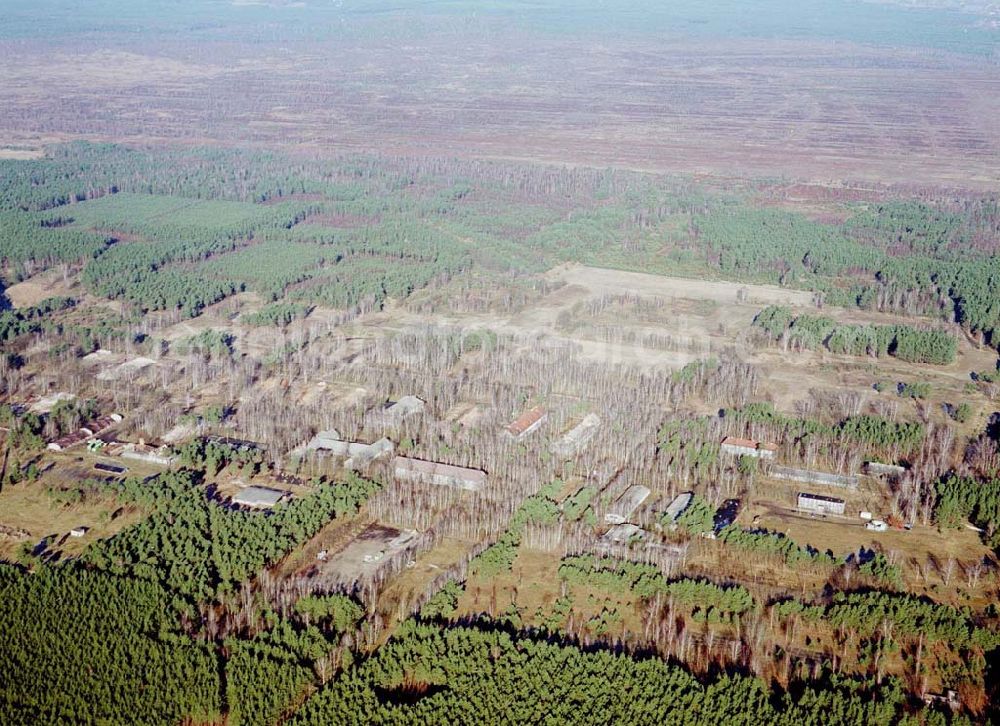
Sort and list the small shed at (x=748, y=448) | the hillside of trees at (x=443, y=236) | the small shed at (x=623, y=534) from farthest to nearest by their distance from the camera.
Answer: the hillside of trees at (x=443, y=236), the small shed at (x=748, y=448), the small shed at (x=623, y=534)

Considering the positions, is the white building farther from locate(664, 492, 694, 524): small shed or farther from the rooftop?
locate(664, 492, 694, 524): small shed

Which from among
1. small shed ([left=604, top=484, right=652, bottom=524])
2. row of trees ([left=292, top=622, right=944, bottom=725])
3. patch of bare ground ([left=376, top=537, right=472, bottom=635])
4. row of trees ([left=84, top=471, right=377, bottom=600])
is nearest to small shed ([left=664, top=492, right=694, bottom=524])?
small shed ([left=604, top=484, right=652, bottom=524])

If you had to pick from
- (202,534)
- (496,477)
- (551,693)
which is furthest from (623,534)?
(202,534)

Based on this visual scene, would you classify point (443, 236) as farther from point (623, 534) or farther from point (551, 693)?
point (551, 693)

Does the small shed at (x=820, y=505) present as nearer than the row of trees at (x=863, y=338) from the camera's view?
Yes

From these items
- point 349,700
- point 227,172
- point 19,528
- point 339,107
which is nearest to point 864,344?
point 349,700

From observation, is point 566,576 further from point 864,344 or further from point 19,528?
point 864,344

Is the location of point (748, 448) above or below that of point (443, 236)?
below

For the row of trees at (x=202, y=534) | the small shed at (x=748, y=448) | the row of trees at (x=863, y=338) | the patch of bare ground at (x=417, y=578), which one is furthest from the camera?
the row of trees at (x=863, y=338)

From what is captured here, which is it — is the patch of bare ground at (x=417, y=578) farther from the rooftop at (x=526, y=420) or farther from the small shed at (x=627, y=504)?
the rooftop at (x=526, y=420)

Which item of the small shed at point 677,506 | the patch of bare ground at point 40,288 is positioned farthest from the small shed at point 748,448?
the patch of bare ground at point 40,288

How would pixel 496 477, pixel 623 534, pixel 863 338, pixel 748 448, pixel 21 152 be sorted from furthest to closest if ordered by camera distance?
pixel 21 152, pixel 863 338, pixel 748 448, pixel 496 477, pixel 623 534
